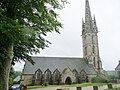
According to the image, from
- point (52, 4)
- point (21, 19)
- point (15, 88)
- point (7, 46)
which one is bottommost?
point (15, 88)

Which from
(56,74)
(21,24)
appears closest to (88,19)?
(56,74)

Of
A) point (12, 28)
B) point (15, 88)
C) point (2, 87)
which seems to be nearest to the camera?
point (12, 28)

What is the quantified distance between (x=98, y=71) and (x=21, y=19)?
59.0m

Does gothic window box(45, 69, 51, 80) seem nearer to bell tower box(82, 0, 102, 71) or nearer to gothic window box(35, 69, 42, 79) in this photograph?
gothic window box(35, 69, 42, 79)

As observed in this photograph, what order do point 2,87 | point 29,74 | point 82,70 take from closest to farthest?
point 2,87 < point 29,74 < point 82,70

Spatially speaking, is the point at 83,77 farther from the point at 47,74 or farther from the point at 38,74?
the point at 38,74

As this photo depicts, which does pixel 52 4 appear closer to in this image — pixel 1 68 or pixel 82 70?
pixel 1 68

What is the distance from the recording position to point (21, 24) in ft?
35.5

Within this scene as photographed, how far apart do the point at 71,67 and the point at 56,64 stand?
539 centimetres

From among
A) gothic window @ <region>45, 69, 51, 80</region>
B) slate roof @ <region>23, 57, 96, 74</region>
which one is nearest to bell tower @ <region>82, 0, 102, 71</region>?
slate roof @ <region>23, 57, 96, 74</region>

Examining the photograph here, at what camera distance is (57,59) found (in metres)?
65.1

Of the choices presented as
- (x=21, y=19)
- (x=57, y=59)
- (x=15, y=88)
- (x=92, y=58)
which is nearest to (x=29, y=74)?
(x=57, y=59)

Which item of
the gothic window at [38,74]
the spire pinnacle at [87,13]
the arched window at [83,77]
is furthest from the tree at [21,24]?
the spire pinnacle at [87,13]

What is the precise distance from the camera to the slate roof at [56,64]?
5965 cm
